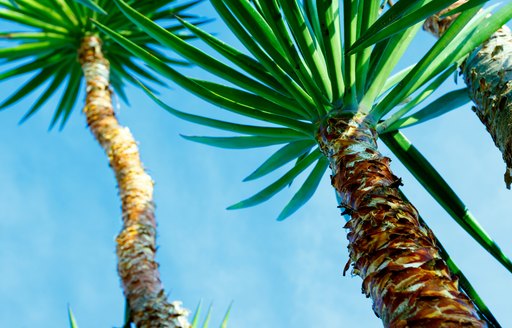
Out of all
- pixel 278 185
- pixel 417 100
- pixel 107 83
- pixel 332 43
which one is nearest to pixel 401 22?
pixel 332 43

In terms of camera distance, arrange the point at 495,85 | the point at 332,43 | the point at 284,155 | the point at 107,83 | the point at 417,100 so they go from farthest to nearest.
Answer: the point at 107,83
the point at 284,155
the point at 417,100
the point at 332,43
the point at 495,85

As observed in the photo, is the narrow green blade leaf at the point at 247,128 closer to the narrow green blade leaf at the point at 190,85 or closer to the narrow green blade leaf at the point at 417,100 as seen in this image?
the narrow green blade leaf at the point at 190,85

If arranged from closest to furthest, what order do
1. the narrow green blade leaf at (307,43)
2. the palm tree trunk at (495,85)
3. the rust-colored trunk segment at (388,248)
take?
the rust-colored trunk segment at (388,248), the palm tree trunk at (495,85), the narrow green blade leaf at (307,43)

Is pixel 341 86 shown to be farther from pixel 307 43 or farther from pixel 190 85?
pixel 190 85

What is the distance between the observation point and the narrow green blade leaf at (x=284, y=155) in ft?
8.96

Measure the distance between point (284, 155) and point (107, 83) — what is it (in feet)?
8.24

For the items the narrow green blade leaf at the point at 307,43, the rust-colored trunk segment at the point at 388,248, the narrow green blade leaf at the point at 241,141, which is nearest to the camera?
the rust-colored trunk segment at the point at 388,248

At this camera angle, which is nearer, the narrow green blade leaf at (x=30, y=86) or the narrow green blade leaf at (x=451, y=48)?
the narrow green blade leaf at (x=451, y=48)

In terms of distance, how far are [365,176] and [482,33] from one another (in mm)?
771

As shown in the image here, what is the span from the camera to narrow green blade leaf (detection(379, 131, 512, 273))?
2529 millimetres

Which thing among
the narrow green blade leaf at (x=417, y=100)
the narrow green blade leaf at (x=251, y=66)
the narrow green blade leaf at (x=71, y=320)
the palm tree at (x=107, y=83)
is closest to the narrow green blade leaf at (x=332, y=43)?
the narrow green blade leaf at (x=251, y=66)

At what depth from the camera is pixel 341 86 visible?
230 centimetres

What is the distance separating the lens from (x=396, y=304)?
1.41 metres

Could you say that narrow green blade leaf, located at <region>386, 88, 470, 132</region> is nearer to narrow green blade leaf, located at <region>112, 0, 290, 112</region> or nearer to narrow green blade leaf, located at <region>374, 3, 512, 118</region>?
narrow green blade leaf, located at <region>374, 3, 512, 118</region>
